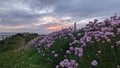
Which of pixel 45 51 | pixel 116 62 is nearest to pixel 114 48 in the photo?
pixel 116 62

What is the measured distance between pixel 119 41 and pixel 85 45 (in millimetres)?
1141

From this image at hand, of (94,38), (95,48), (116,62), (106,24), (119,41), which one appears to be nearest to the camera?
(116,62)

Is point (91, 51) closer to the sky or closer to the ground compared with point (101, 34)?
closer to the ground

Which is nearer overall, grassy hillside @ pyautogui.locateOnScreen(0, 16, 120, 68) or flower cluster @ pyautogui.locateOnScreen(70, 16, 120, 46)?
grassy hillside @ pyautogui.locateOnScreen(0, 16, 120, 68)

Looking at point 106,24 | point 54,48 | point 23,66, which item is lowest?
point 23,66

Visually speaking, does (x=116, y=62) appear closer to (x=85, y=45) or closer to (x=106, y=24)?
(x=85, y=45)

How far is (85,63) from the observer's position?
766cm

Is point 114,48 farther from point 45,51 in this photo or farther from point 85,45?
point 45,51

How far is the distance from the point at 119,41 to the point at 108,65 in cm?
83

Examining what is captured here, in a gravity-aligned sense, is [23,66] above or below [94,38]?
below

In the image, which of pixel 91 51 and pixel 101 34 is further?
pixel 101 34

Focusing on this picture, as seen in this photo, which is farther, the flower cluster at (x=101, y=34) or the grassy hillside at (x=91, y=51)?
the flower cluster at (x=101, y=34)

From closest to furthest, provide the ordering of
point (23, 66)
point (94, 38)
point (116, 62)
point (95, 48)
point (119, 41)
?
point (116, 62), point (119, 41), point (95, 48), point (94, 38), point (23, 66)

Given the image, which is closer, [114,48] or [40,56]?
[114,48]
